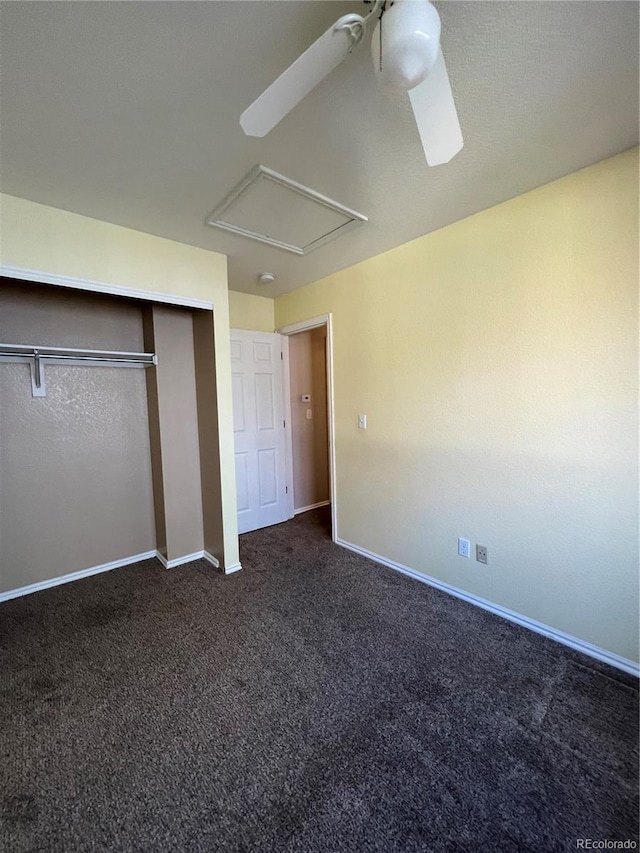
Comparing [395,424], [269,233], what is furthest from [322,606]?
[269,233]

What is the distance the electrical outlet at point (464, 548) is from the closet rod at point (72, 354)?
265 cm

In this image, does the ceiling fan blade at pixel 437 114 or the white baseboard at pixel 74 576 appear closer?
the ceiling fan blade at pixel 437 114

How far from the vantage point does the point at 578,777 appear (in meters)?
1.24

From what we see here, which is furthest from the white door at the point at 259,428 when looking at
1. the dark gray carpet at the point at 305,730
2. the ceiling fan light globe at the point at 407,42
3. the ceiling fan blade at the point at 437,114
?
the ceiling fan light globe at the point at 407,42

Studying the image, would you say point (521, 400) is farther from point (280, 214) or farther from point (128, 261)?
point (128, 261)

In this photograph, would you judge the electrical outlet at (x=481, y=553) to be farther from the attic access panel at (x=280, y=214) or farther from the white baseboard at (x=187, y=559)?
the attic access panel at (x=280, y=214)

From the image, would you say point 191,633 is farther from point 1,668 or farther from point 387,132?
point 387,132

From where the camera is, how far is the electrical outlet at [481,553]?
2.20 m

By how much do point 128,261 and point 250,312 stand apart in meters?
1.46

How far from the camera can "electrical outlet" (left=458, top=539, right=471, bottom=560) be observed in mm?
2284

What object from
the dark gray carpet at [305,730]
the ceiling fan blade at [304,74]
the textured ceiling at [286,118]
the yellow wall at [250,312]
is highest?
the textured ceiling at [286,118]

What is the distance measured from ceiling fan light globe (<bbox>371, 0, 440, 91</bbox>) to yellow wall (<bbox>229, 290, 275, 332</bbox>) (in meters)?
2.79

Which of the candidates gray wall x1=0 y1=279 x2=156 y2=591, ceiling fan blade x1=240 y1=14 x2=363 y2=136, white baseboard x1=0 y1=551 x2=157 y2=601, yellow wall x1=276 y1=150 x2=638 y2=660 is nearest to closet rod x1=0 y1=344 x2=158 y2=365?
gray wall x1=0 y1=279 x2=156 y2=591

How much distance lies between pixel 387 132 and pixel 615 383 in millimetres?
1561
